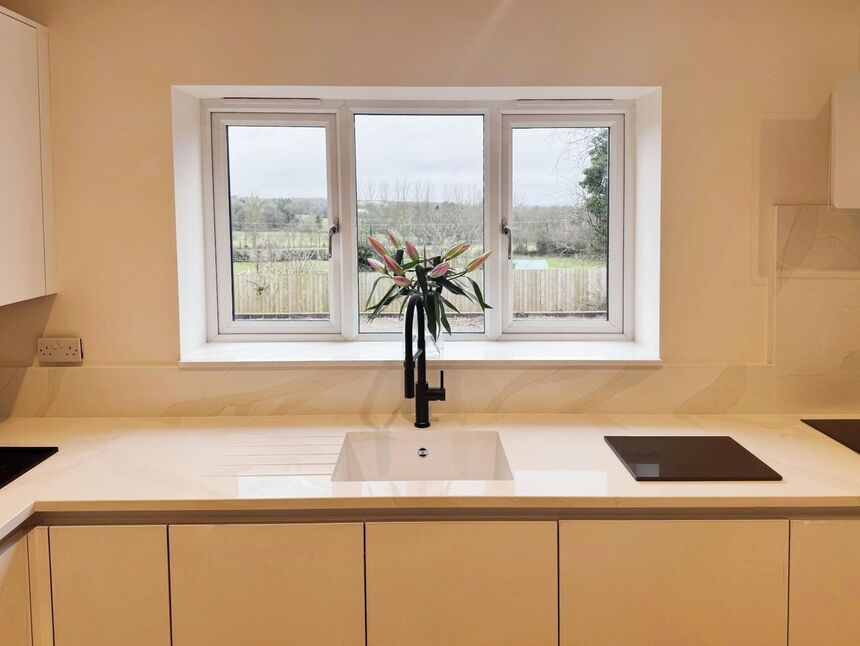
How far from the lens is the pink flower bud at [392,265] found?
2014 millimetres

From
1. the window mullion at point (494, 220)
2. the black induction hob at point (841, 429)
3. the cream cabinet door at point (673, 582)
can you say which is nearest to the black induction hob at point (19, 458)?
the cream cabinet door at point (673, 582)

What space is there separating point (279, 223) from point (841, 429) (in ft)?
6.34

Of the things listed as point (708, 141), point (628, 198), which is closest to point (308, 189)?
point (628, 198)

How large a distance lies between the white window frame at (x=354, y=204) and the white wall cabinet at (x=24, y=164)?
515 millimetres

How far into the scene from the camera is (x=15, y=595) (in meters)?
1.47

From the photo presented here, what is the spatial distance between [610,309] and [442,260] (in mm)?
713

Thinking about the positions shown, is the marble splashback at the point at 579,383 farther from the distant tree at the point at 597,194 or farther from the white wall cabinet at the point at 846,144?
the distant tree at the point at 597,194

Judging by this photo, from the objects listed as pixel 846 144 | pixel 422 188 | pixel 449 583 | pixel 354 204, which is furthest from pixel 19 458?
pixel 846 144

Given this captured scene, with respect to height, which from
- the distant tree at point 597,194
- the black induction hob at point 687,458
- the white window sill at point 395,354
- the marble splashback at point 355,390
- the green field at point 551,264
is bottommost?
the black induction hob at point 687,458

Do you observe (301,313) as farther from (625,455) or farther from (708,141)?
(708,141)

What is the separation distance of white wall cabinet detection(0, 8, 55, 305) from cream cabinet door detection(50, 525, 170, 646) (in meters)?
0.72

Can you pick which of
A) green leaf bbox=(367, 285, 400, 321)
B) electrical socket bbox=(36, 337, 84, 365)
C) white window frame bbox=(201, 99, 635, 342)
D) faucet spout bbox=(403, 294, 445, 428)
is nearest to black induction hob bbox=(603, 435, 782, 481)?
faucet spout bbox=(403, 294, 445, 428)

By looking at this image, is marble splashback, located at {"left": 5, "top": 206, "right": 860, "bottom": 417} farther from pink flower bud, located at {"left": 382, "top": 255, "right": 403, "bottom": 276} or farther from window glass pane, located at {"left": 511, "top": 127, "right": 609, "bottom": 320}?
window glass pane, located at {"left": 511, "top": 127, "right": 609, "bottom": 320}

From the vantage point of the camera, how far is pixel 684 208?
2.10 metres
